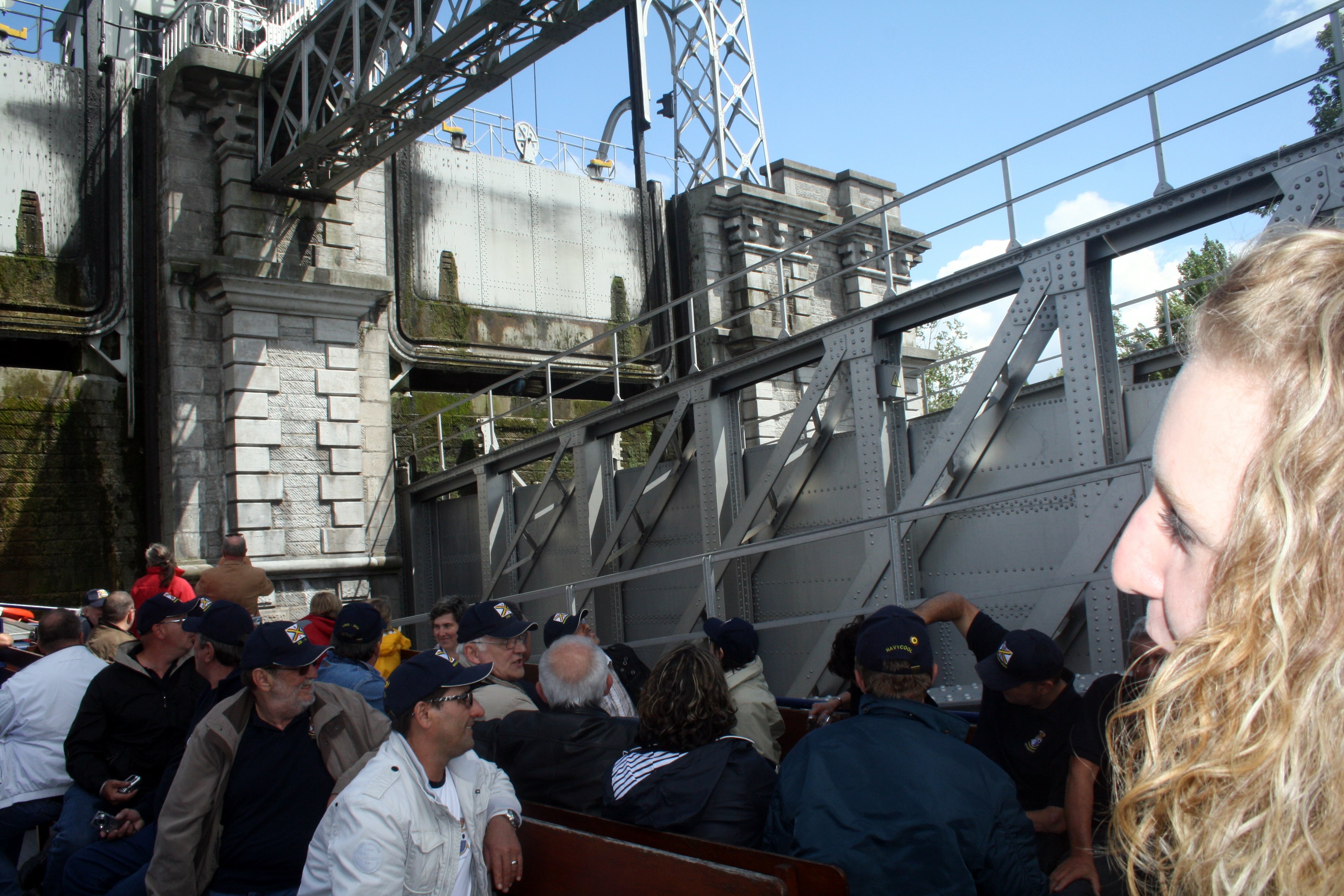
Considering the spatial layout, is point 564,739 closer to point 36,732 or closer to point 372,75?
point 36,732

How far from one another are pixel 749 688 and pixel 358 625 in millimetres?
2239

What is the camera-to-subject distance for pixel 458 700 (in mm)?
3357

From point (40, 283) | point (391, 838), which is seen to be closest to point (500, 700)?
point (391, 838)

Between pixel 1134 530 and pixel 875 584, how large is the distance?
7423 millimetres

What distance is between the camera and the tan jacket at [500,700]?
4.77m

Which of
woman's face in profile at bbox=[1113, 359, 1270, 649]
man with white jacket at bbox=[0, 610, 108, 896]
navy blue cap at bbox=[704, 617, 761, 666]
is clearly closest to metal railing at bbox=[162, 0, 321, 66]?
man with white jacket at bbox=[0, 610, 108, 896]

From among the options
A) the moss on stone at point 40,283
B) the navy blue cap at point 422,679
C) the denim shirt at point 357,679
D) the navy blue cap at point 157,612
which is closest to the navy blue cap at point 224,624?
the navy blue cap at point 157,612

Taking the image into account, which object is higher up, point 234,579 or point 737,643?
point 234,579

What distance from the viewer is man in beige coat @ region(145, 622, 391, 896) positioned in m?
3.60

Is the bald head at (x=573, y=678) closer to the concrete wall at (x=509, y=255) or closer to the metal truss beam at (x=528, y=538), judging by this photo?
the metal truss beam at (x=528, y=538)

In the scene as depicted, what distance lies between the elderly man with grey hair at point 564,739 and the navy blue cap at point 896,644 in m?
1.23

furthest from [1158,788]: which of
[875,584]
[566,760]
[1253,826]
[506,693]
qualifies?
[875,584]

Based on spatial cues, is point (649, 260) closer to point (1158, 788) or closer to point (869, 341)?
point (869, 341)

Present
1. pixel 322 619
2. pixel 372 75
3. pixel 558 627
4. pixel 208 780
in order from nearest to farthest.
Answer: pixel 208 780 → pixel 558 627 → pixel 322 619 → pixel 372 75
